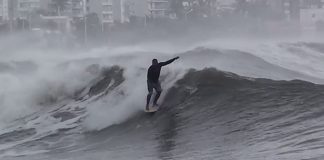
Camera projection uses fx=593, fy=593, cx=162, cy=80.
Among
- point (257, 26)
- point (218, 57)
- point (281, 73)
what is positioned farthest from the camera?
point (257, 26)

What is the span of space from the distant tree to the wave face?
58.8 m

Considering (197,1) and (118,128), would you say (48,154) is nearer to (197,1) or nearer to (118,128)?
(118,128)

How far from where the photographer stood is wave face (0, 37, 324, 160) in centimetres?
1005

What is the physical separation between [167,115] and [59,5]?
222 feet

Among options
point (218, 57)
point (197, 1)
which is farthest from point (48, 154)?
point (197, 1)

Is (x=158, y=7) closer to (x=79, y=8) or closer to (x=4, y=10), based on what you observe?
(x=79, y=8)

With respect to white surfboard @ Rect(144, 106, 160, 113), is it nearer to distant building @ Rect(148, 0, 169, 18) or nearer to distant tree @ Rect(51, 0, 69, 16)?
distant tree @ Rect(51, 0, 69, 16)

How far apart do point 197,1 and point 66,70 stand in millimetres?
75387

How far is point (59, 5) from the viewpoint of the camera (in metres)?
78.8

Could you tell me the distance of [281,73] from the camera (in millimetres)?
20312

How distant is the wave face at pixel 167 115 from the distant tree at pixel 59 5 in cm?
5882

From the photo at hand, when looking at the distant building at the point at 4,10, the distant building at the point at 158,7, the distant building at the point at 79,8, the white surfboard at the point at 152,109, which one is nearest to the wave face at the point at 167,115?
the white surfboard at the point at 152,109

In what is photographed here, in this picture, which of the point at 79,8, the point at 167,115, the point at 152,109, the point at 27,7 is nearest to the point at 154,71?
the point at 152,109

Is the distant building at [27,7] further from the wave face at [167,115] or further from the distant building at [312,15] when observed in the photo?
the wave face at [167,115]
